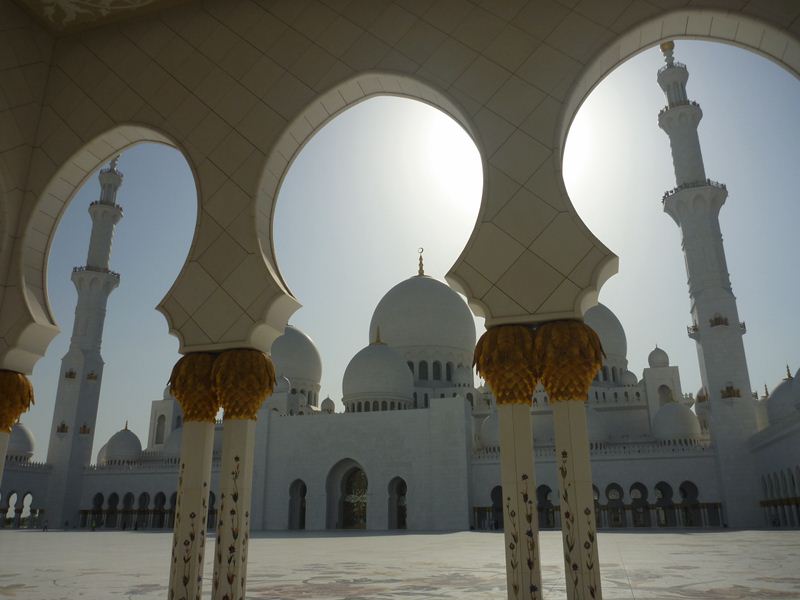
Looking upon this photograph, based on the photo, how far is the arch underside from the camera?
12.8ft

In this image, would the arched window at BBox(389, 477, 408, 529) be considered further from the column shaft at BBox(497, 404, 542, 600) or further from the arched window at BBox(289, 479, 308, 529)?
the column shaft at BBox(497, 404, 542, 600)

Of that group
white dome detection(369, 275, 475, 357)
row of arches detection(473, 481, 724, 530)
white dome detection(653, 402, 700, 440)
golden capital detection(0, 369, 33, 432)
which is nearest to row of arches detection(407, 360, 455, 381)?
white dome detection(369, 275, 475, 357)

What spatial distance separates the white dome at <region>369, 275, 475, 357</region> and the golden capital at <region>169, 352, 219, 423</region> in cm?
2231

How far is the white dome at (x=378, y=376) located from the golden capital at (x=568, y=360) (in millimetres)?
20550

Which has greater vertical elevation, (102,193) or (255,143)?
(102,193)

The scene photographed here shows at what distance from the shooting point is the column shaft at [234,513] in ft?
12.8

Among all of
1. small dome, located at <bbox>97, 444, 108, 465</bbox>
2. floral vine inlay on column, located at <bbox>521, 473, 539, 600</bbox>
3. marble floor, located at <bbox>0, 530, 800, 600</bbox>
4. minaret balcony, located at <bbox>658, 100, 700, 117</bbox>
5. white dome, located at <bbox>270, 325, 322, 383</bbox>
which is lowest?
marble floor, located at <bbox>0, 530, 800, 600</bbox>

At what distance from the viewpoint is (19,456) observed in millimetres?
26141

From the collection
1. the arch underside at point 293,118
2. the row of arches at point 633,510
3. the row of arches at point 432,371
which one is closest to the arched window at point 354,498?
the row of arches at point 633,510

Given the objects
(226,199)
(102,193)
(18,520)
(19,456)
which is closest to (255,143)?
(226,199)

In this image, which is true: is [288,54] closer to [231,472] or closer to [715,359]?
[231,472]

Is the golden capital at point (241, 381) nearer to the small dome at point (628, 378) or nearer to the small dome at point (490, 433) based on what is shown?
the small dome at point (490, 433)

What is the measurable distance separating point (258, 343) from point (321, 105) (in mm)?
1867

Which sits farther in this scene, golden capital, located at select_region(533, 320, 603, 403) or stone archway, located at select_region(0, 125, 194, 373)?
stone archway, located at select_region(0, 125, 194, 373)
